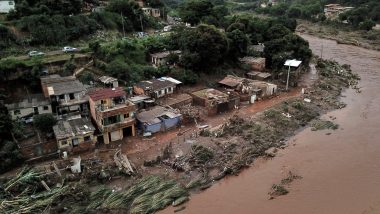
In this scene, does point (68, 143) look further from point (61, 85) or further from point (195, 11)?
point (195, 11)

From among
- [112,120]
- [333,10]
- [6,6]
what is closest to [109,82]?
[112,120]

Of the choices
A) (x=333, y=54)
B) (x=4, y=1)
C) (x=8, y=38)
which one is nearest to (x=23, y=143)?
(x=8, y=38)

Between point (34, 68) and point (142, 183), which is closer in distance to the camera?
point (142, 183)

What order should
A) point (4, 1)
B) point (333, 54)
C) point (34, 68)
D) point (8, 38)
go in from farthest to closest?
1. point (333, 54)
2. point (4, 1)
3. point (8, 38)
4. point (34, 68)

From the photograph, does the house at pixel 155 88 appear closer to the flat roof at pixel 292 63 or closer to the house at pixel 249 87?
the house at pixel 249 87

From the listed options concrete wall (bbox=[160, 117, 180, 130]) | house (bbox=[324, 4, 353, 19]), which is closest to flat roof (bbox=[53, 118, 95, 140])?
concrete wall (bbox=[160, 117, 180, 130])

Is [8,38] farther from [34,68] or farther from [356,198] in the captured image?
[356,198]

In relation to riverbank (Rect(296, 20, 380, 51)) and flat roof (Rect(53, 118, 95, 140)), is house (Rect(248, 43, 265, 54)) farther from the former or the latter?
flat roof (Rect(53, 118, 95, 140))
